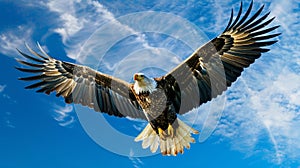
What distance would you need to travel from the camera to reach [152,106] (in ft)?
28.5

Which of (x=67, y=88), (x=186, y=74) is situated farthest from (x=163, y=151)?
(x=67, y=88)

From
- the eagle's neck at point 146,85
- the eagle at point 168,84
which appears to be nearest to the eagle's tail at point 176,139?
the eagle at point 168,84

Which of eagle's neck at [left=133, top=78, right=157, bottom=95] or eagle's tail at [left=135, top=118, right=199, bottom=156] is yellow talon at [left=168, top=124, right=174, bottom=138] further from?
eagle's neck at [left=133, top=78, right=157, bottom=95]

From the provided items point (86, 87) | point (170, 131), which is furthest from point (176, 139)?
point (86, 87)

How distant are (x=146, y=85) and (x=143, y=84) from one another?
0.07 m

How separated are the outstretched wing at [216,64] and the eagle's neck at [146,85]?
276mm

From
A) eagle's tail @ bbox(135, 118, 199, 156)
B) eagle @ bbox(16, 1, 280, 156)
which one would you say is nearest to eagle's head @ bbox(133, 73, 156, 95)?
eagle @ bbox(16, 1, 280, 156)

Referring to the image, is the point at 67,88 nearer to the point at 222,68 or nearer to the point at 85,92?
the point at 85,92

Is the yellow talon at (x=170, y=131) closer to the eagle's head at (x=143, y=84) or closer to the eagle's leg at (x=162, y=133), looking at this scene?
the eagle's leg at (x=162, y=133)

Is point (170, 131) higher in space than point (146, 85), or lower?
lower

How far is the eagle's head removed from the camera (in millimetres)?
8547

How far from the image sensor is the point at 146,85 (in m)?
8.55

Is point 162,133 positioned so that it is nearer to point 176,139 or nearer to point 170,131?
point 170,131

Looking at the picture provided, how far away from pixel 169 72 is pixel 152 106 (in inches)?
31.5
